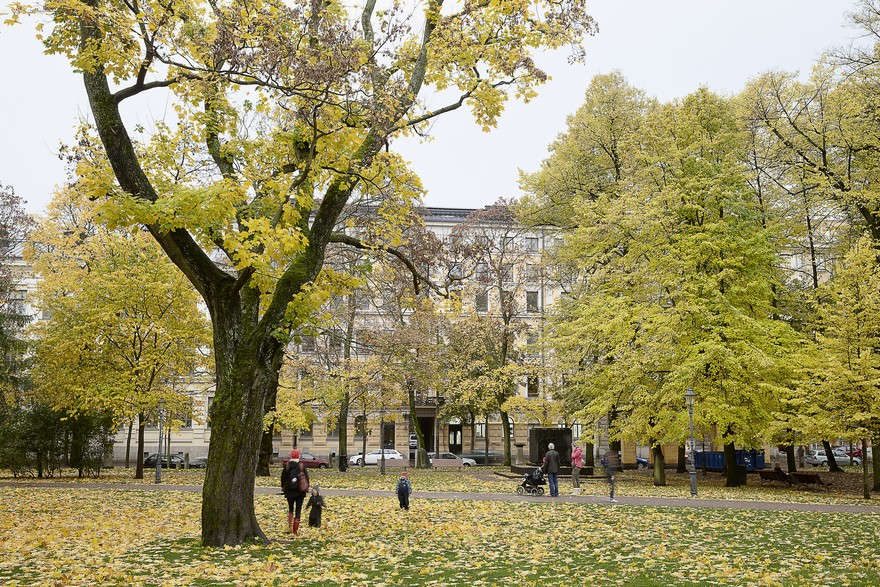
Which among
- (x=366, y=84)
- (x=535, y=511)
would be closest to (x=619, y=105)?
(x=535, y=511)

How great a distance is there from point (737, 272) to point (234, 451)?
848 inches

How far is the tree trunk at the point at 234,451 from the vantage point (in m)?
11.1

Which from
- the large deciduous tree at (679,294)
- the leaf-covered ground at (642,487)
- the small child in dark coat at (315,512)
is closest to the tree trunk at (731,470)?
the large deciduous tree at (679,294)

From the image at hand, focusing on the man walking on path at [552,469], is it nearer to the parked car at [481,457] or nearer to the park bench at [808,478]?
the park bench at [808,478]

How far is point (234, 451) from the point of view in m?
11.3

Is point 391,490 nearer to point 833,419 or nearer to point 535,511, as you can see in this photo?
point 535,511

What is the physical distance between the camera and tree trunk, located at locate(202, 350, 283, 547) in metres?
11.1

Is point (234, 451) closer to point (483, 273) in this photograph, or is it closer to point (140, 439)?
point (140, 439)

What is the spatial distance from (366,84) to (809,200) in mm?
23816

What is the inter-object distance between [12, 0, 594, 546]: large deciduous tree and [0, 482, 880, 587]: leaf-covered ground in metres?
1.76

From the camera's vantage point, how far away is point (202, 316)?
1145 inches

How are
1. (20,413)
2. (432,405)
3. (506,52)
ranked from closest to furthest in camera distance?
(506,52) < (20,413) < (432,405)

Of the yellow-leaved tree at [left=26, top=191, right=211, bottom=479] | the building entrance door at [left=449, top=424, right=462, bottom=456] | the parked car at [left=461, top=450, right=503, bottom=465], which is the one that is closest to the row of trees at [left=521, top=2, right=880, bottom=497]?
the yellow-leaved tree at [left=26, top=191, right=211, bottom=479]

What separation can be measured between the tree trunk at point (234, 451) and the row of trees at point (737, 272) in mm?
17296
